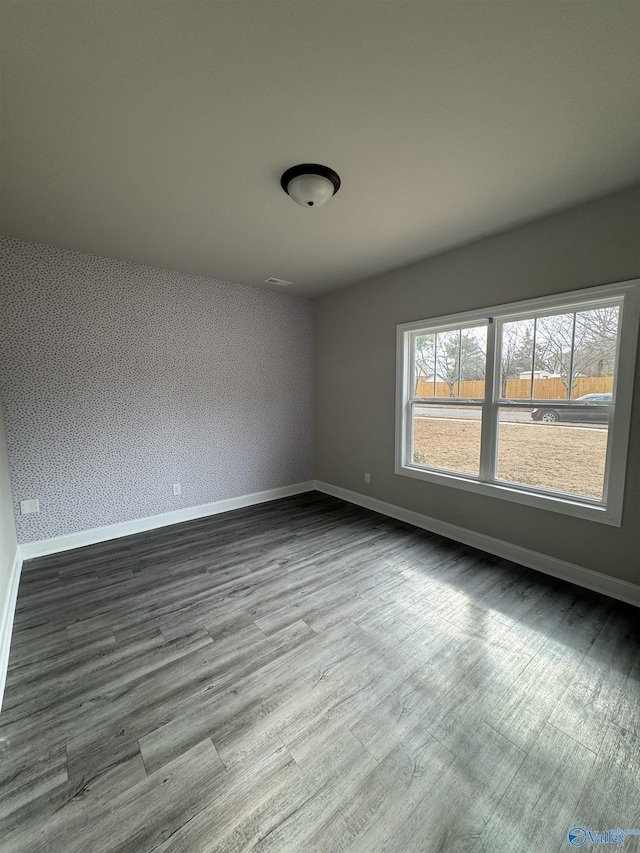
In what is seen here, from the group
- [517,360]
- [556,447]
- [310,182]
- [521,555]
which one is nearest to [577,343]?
[517,360]

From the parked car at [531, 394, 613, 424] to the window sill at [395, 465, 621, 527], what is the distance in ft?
1.98

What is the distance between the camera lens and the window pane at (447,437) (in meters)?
3.12

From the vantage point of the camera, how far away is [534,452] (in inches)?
108

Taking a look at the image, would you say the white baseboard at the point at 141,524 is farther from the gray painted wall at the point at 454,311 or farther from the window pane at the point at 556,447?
the window pane at the point at 556,447

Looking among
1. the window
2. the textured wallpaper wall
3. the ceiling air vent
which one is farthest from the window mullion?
the textured wallpaper wall

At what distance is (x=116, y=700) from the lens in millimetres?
1566

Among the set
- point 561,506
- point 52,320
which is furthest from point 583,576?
point 52,320

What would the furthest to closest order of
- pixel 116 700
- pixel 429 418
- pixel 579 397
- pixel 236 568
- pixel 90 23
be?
pixel 429 418 → pixel 236 568 → pixel 579 397 → pixel 116 700 → pixel 90 23

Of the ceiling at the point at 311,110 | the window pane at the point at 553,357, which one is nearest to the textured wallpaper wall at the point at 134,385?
the ceiling at the point at 311,110

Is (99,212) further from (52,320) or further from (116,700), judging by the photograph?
(116,700)

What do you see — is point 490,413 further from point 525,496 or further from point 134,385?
point 134,385

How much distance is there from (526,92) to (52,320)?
11.7 feet

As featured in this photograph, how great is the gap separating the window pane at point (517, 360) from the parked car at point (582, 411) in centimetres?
20

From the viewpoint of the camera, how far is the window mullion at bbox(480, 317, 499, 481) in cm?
289
